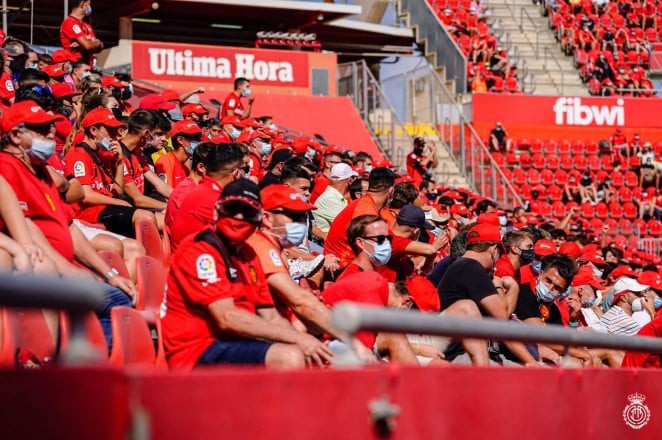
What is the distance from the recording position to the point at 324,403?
4109mm

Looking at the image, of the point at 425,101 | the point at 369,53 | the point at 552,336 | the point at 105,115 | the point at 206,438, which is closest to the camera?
the point at 206,438

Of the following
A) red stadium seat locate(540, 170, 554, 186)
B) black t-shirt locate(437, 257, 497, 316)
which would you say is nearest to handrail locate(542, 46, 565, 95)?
red stadium seat locate(540, 170, 554, 186)

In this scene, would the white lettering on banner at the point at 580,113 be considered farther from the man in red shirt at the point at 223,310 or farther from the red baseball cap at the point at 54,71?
the man in red shirt at the point at 223,310

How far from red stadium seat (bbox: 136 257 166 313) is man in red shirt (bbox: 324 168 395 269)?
2017 millimetres

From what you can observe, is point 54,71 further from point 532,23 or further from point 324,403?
point 532,23

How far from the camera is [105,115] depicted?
28.8ft

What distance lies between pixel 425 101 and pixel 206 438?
853 inches

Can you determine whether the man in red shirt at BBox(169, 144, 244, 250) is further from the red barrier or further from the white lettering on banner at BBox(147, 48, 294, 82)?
the white lettering on banner at BBox(147, 48, 294, 82)

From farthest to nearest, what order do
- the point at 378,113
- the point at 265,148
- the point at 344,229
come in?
the point at 378,113 < the point at 265,148 < the point at 344,229

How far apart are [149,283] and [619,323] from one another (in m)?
5.52

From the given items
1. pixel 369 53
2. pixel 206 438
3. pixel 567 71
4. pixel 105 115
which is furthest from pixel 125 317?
pixel 567 71

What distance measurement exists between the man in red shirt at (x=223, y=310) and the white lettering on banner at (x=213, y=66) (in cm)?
1772

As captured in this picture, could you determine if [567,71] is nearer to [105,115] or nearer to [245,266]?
[105,115]

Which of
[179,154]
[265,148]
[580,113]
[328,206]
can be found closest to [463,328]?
[179,154]
